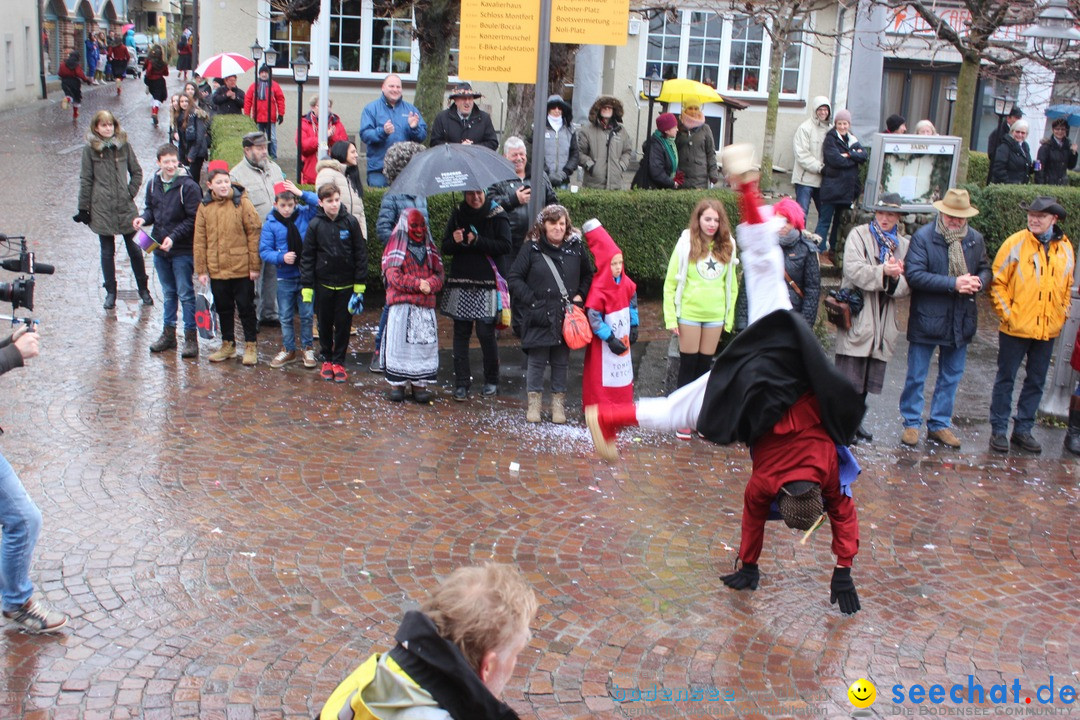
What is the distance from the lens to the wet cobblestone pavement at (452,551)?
5.16 meters

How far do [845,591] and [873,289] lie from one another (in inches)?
138

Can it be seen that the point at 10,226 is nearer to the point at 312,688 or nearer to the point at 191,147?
the point at 191,147

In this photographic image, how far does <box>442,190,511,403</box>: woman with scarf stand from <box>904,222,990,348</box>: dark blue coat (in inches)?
131

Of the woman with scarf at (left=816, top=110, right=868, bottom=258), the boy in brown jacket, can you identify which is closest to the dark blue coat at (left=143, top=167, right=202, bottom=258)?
the boy in brown jacket

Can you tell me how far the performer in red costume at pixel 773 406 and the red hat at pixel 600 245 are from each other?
3.18m

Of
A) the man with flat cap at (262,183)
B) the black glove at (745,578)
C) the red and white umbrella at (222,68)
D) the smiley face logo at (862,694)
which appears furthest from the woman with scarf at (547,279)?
the red and white umbrella at (222,68)

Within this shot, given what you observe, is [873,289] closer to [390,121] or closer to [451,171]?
[451,171]

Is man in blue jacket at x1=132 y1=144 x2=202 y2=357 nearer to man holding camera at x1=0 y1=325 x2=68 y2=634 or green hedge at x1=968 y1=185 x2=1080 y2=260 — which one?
man holding camera at x1=0 y1=325 x2=68 y2=634

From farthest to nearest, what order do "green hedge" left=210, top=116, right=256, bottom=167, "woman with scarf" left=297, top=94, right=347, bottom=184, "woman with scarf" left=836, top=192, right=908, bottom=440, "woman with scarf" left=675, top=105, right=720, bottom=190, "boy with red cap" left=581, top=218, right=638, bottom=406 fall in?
"woman with scarf" left=297, top=94, right=347, bottom=184 < "woman with scarf" left=675, top=105, right=720, bottom=190 < "green hedge" left=210, top=116, right=256, bottom=167 < "boy with red cap" left=581, top=218, right=638, bottom=406 < "woman with scarf" left=836, top=192, right=908, bottom=440

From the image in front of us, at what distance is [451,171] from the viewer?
29.4 ft

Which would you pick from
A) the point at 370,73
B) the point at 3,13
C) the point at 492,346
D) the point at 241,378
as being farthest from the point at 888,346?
the point at 3,13

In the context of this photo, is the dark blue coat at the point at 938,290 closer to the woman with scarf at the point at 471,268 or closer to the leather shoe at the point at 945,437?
the leather shoe at the point at 945,437

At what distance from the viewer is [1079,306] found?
9312 mm

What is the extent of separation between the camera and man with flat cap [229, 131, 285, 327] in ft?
35.8
